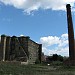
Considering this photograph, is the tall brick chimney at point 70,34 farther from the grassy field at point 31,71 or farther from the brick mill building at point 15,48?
the grassy field at point 31,71

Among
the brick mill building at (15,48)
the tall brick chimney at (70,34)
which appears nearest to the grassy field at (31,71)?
the tall brick chimney at (70,34)

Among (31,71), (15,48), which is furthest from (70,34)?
(31,71)

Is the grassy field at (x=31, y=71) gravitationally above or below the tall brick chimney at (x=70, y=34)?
below

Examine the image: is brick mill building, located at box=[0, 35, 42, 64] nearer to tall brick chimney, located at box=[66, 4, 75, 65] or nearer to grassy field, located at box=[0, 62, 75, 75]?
tall brick chimney, located at box=[66, 4, 75, 65]

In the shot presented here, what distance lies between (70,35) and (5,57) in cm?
2923

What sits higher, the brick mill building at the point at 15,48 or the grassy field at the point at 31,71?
the brick mill building at the point at 15,48

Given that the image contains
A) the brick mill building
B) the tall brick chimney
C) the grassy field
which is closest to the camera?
the grassy field

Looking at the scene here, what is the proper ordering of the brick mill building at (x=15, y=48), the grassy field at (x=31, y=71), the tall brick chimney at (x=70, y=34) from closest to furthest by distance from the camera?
the grassy field at (x=31, y=71), the tall brick chimney at (x=70, y=34), the brick mill building at (x=15, y=48)

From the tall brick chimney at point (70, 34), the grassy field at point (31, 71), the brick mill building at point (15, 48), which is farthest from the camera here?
the brick mill building at point (15, 48)

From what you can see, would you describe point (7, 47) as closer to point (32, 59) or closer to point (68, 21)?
point (32, 59)

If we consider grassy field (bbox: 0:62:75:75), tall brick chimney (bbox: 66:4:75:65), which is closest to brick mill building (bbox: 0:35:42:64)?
tall brick chimney (bbox: 66:4:75:65)

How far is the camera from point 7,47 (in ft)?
289

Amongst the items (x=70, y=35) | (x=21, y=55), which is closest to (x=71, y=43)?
(x=70, y=35)

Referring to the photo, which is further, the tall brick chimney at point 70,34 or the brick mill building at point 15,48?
the brick mill building at point 15,48
